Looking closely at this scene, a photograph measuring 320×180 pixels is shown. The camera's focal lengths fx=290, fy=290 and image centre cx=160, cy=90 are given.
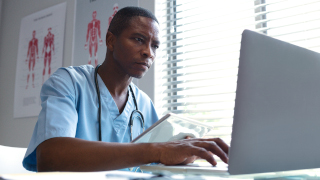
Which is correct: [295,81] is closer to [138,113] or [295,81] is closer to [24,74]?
[138,113]

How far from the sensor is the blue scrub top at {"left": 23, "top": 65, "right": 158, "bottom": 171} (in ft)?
2.78

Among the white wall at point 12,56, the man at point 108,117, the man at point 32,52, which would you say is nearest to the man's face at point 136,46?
the man at point 108,117

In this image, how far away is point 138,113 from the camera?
3.89 feet

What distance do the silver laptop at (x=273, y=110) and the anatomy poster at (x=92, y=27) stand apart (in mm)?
1497

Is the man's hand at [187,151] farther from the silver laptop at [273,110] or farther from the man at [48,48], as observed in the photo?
the man at [48,48]

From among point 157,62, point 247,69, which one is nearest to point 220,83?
point 157,62

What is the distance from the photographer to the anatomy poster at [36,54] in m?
2.26

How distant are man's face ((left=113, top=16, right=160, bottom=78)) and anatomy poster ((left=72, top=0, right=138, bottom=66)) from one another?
2.59 feet

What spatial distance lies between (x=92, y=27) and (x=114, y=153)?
151 cm

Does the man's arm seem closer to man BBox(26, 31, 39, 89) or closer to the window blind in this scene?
the window blind

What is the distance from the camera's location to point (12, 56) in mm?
2549

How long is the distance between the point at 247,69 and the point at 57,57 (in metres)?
2.02

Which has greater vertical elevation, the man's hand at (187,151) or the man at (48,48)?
the man at (48,48)

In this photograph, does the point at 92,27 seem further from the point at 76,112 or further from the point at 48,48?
the point at 76,112
